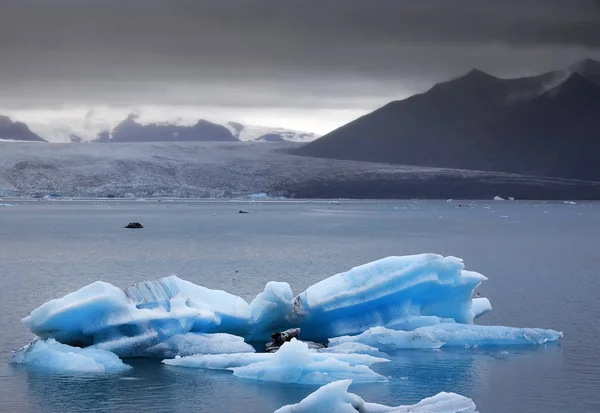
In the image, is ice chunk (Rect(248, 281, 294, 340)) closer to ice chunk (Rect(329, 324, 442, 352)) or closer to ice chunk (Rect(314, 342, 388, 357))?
ice chunk (Rect(329, 324, 442, 352))

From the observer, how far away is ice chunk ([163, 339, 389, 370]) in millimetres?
10023

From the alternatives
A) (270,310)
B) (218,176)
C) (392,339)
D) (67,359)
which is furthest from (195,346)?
(218,176)

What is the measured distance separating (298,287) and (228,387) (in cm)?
934

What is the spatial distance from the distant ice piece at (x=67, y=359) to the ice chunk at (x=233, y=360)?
67 centimetres

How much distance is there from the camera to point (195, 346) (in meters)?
10.8

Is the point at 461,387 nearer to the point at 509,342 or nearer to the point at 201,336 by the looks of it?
the point at 509,342

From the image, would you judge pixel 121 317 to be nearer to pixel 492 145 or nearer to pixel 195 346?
pixel 195 346

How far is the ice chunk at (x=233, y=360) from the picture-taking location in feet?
32.9

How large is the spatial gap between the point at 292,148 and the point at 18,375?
123882 millimetres

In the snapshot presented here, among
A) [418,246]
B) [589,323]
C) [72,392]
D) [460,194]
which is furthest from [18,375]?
[460,194]

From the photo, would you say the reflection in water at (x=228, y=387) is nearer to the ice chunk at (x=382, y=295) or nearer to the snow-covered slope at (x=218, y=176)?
the ice chunk at (x=382, y=295)

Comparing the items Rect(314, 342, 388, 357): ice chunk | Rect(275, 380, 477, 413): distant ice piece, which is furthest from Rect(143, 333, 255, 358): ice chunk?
Rect(275, 380, 477, 413): distant ice piece

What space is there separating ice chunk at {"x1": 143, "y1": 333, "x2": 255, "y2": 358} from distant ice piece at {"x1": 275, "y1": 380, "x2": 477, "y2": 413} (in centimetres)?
285

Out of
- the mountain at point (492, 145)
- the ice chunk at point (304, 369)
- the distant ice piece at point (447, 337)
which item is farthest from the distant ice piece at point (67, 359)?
the mountain at point (492, 145)
